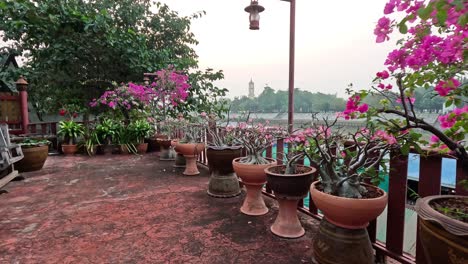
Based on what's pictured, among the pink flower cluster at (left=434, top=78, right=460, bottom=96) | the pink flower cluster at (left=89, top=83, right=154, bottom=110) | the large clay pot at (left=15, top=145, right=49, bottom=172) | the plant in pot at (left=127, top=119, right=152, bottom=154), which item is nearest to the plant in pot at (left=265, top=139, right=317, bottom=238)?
the pink flower cluster at (left=434, top=78, right=460, bottom=96)

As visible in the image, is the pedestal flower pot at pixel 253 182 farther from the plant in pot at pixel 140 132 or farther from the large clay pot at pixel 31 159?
the plant in pot at pixel 140 132

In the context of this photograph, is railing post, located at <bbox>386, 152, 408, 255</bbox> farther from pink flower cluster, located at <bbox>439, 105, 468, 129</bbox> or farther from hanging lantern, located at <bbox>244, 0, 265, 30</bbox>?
hanging lantern, located at <bbox>244, 0, 265, 30</bbox>

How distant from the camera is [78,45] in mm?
6289

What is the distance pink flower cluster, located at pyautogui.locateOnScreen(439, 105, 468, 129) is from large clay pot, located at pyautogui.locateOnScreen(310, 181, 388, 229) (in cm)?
49

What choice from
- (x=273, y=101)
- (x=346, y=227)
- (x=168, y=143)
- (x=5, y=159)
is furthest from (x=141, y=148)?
(x=346, y=227)

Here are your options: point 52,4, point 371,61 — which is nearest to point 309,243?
point 371,61

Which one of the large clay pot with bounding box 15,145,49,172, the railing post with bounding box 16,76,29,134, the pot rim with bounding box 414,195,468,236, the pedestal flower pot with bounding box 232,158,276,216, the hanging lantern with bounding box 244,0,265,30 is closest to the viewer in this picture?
the pot rim with bounding box 414,195,468,236

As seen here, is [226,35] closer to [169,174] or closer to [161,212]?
[169,174]

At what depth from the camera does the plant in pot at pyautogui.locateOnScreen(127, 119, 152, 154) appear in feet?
19.3

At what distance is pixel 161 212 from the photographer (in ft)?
8.10

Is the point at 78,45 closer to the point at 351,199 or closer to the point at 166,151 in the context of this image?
the point at 166,151

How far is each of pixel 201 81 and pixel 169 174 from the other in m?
3.19

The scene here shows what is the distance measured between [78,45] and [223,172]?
568 centimetres

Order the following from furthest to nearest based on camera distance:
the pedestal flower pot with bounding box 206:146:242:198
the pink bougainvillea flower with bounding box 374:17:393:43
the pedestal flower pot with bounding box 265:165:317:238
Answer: the pedestal flower pot with bounding box 206:146:242:198
the pedestal flower pot with bounding box 265:165:317:238
the pink bougainvillea flower with bounding box 374:17:393:43
